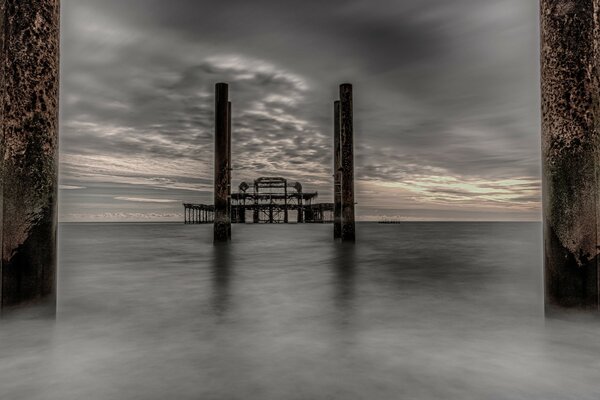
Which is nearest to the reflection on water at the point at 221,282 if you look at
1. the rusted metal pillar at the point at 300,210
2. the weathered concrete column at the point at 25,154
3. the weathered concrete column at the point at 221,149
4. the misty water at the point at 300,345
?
the misty water at the point at 300,345

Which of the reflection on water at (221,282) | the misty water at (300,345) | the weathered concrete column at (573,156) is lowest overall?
the reflection on water at (221,282)

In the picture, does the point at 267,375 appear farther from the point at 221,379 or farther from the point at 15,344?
the point at 15,344

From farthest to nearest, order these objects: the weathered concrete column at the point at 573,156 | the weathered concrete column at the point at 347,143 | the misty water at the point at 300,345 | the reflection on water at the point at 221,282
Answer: the weathered concrete column at the point at 347,143, the reflection on water at the point at 221,282, the weathered concrete column at the point at 573,156, the misty water at the point at 300,345

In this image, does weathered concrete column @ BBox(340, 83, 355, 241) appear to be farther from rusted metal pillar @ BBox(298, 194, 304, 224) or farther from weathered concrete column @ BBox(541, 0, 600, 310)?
rusted metal pillar @ BBox(298, 194, 304, 224)

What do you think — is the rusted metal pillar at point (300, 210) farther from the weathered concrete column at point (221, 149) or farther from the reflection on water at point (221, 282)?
the reflection on water at point (221, 282)

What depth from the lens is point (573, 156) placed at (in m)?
3.05

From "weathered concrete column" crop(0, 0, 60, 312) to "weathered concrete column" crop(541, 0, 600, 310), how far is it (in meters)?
3.74

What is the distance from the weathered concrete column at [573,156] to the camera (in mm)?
3025

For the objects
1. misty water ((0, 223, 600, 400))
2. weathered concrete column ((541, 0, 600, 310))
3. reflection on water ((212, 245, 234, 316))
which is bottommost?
reflection on water ((212, 245, 234, 316))

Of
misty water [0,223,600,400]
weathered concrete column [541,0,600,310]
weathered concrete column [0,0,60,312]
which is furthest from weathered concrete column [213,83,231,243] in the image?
weathered concrete column [541,0,600,310]

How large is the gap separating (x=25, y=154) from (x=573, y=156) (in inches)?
154

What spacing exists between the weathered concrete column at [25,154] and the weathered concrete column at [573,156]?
12.3 feet

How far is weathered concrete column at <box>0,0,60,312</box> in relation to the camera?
3.06 m

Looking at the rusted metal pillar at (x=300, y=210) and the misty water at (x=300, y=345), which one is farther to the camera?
the rusted metal pillar at (x=300, y=210)
